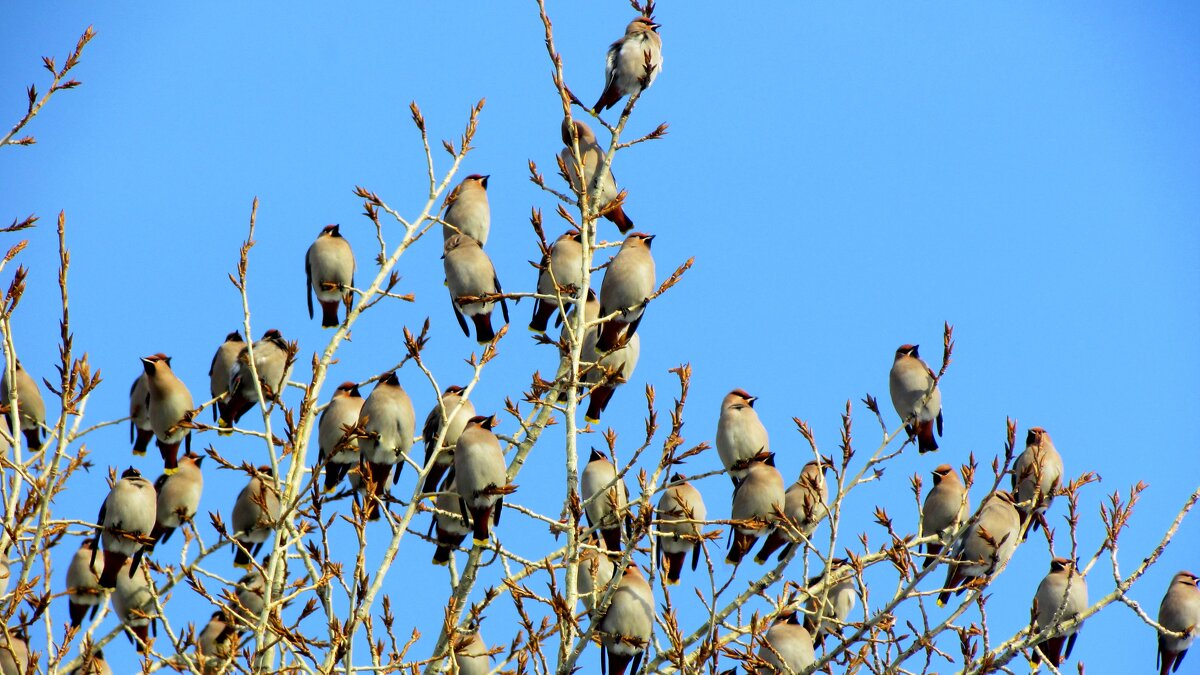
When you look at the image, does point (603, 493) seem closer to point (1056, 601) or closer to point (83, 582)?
point (1056, 601)

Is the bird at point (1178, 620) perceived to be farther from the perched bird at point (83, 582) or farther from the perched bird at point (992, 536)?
the perched bird at point (83, 582)

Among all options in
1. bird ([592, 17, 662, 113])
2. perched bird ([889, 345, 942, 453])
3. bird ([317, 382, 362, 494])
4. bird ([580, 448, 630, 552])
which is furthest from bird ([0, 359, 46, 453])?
perched bird ([889, 345, 942, 453])

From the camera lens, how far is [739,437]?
23.0 feet

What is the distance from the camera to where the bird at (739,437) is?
7.01 metres

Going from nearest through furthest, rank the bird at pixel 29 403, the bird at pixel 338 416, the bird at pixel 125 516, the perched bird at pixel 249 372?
1. the bird at pixel 338 416
2. the bird at pixel 125 516
3. the perched bird at pixel 249 372
4. the bird at pixel 29 403

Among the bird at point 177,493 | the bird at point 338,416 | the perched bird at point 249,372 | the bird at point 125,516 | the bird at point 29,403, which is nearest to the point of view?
the bird at point 338,416

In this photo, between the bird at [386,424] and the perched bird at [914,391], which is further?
the perched bird at [914,391]

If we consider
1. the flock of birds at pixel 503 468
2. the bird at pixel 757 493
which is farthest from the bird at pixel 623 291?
the bird at pixel 757 493

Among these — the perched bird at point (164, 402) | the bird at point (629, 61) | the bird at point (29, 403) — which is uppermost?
the bird at point (629, 61)

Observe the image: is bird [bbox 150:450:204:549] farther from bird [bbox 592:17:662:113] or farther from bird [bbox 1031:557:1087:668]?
bird [bbox 1031:557:1087:668]

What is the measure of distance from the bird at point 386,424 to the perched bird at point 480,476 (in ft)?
Answer: 1.29

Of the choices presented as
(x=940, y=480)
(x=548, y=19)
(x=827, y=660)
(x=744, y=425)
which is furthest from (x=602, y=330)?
(x=827, y=660)

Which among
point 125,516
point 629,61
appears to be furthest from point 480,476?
point 629,61

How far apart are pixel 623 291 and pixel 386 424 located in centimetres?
143
